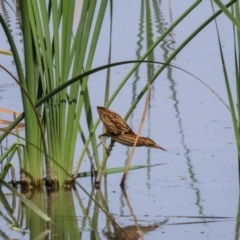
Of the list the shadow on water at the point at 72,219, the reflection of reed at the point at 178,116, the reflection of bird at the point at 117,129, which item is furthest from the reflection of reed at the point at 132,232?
the reflection of bird at the point at 117,129

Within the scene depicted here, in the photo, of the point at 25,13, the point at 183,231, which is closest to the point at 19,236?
the point at 183,231

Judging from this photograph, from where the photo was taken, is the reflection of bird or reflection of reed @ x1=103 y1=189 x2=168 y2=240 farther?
the reflection of bird

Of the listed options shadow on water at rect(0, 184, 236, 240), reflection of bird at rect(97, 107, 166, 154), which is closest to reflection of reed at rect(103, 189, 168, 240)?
shadow on water at rect(0, 184, 236, 240)

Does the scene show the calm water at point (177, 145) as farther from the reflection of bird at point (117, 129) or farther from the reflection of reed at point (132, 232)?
the reflection of bird at point (117, 129)

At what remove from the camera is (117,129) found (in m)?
4.99

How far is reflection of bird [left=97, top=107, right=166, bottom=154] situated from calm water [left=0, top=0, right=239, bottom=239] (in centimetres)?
20

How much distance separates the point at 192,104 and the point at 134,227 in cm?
229

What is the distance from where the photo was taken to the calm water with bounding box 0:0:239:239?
435 centimetres

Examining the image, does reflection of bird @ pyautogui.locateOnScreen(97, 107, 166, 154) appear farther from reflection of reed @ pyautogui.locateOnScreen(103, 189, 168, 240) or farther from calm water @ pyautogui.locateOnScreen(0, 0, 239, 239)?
reflection of reed @ pyautogui.locateOnScreen(103, 189, 168, 240)

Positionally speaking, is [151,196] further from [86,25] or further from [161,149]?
[86,25]

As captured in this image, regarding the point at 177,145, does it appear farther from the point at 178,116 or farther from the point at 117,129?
the point at 117,129

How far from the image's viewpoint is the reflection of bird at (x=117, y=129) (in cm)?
499

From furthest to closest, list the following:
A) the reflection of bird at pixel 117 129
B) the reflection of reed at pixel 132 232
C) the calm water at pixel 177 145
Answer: the reflection of bird at pixel 117 129 < the calm water at pixel 177 145 < the reflection of reed at pixel 132 232

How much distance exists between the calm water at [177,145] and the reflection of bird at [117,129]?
198 millimetres
